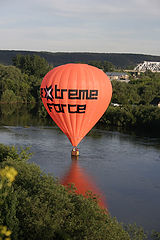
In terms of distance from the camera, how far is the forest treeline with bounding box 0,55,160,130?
41375 millimetres

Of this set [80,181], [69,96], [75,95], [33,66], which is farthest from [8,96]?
[80,181]

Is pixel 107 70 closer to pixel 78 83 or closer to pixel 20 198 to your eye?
pixel 78 83

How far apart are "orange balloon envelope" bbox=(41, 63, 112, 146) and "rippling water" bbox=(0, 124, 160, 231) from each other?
275cm

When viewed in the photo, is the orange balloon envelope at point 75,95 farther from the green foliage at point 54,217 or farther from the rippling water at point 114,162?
the green foliage at point 54,217

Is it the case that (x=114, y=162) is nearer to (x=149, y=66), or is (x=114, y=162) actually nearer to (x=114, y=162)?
(x=114, y=162)

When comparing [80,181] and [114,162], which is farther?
[114,162]

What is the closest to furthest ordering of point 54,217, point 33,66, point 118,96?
point 54,217 < point 118,96 < point 33,66

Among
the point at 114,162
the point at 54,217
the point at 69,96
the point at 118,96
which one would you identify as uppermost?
the point at 118,96

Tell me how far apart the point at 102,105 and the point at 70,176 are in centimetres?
565

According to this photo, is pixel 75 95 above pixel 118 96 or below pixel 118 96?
below

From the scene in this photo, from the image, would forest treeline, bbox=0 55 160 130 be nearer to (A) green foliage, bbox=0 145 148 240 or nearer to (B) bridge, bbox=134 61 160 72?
(A) green foliage, bbox=0 145 148 240

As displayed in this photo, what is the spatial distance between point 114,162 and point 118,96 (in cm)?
3155

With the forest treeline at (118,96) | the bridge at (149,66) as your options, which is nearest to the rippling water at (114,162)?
the forest treeline at (118,96)

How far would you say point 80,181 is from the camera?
70.1 ft
